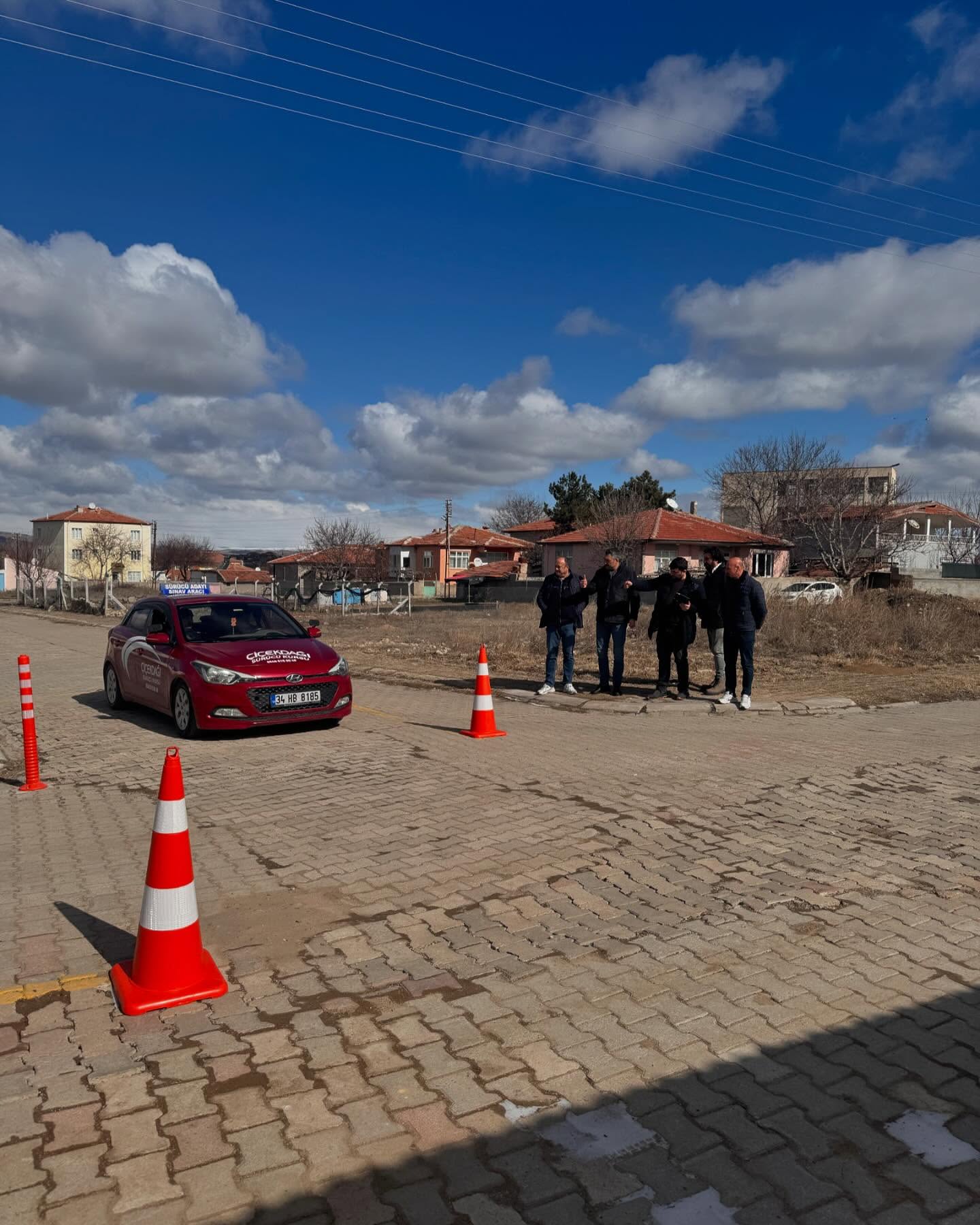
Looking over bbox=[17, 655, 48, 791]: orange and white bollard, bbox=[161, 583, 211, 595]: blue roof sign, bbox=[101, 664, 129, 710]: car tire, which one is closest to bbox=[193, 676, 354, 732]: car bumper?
bbox=[17, 655, 48, 791]: orange and white bollard

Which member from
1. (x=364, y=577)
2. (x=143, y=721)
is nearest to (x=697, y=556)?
(x=364, y=577)

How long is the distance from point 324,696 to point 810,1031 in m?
6.79

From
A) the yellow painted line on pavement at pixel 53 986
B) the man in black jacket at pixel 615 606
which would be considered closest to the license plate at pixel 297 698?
the man in black jacket at pixel 615 606

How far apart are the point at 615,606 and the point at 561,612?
0.71 m

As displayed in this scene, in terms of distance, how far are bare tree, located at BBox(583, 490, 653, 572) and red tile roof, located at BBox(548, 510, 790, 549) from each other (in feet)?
0.19

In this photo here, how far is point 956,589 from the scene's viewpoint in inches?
1804

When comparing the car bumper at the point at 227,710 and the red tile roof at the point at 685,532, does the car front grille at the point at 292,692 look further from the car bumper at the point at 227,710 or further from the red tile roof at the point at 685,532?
the red tile roof at the point at 685,532

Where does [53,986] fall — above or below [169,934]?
below

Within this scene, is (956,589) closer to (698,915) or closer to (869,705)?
(869,705)

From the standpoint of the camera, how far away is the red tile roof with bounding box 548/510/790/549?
2197 inches

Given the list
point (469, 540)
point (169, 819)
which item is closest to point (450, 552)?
point (469, 540)

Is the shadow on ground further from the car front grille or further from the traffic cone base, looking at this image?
the car front grille

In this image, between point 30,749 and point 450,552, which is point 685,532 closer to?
point 450,552

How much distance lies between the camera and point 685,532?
186 ft
